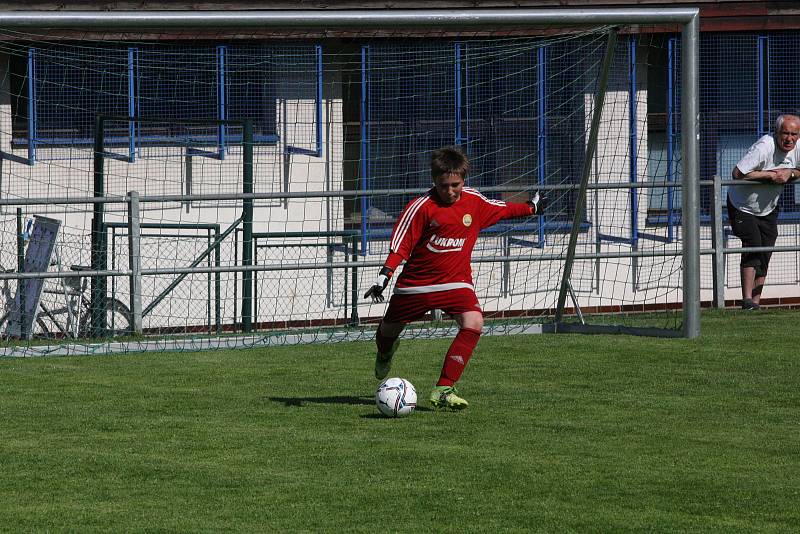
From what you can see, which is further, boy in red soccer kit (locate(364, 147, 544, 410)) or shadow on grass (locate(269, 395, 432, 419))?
shadow on grass (locate(269, 395, 432, 419))

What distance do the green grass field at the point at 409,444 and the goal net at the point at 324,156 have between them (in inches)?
152

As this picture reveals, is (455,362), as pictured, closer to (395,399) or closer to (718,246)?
(395,399)

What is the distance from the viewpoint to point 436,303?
7.96 meters

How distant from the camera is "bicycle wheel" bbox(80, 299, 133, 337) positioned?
12.3m

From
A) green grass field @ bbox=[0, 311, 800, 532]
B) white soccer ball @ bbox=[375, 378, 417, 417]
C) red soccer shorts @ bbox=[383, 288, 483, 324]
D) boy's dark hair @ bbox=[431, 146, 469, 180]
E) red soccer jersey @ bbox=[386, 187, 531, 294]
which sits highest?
boy's dark hair @ bbox=[431, 146, 469, 180]

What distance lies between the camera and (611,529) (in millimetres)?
4902

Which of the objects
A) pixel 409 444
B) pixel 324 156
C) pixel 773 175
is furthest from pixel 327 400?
pixel 324 156

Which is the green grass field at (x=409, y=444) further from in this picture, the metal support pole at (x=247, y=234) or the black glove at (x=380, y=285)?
the metal support pole at (x=247, y=234)

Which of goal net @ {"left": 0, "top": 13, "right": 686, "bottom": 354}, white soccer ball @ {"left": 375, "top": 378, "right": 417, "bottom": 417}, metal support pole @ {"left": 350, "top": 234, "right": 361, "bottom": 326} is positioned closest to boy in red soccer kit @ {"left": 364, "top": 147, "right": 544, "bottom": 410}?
white soccer ball @ {"left": 375, "top": 378, "right": 417, "bottom": 417}

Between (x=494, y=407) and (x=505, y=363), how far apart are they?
2.00m

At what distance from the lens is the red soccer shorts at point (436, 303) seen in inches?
314

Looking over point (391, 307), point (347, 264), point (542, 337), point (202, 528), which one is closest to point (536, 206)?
point (391, 307)

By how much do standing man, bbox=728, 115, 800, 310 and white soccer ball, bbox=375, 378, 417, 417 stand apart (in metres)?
6.44

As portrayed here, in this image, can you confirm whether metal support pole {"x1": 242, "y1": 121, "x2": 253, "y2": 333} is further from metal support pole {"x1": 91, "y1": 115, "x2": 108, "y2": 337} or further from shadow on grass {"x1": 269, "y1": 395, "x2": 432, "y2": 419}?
shadow on grass {"x1": 269, "y1": 395, "x2": 432, "y2": 419}
